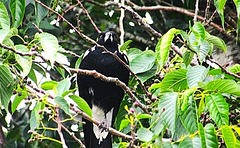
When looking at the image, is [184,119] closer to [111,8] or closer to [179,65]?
[179,65]

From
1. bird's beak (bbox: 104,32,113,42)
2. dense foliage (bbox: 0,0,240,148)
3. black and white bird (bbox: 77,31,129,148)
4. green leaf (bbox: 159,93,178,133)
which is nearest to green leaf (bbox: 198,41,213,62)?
dense foliage (bbox: 0,0,240,148)

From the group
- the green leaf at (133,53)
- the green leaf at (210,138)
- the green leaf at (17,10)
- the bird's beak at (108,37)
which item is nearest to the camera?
the green leaf at (210,138)

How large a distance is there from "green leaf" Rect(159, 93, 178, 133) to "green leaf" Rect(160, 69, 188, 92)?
16cm

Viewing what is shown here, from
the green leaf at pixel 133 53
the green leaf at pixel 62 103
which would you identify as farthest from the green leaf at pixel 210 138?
the green leaf at pixel 133 53

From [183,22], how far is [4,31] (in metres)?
2.30

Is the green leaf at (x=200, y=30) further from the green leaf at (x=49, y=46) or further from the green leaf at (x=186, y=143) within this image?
the green leaf at (x=49, y=46)

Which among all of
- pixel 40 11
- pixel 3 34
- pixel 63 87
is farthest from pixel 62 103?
pixel 40 11

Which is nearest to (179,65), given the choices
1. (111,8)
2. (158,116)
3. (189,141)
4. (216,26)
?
(158,116)

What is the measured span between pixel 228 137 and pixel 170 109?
220 mm

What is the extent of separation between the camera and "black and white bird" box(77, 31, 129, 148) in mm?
3067

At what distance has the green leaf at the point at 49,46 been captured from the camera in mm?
1903

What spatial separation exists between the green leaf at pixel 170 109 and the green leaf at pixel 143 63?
0.42 meters

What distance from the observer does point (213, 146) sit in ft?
5.46

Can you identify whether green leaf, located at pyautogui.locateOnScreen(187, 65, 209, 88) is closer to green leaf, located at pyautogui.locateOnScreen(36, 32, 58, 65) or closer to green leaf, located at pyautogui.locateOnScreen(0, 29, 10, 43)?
green leaf, located at pyautogui.locateOnScreen(36, 32, 58, 65)
